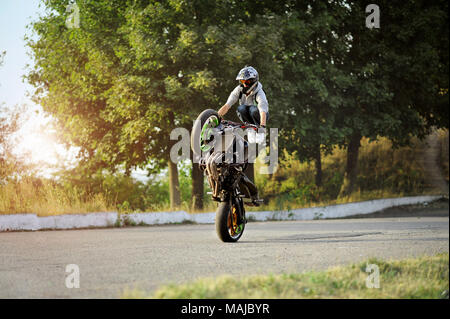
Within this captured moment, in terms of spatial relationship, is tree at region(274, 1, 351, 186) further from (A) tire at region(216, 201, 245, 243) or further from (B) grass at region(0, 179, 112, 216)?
(A) tire at region(216, 201, 245, 243)

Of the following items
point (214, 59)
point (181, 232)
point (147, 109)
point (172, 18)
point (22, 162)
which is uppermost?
point (172, 18)

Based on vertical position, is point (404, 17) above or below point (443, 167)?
above

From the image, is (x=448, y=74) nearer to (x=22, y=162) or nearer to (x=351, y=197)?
(x=351, y=197)

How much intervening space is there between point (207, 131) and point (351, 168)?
1985 cm

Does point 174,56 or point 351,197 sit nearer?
point 174,56

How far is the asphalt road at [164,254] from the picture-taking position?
681 cm

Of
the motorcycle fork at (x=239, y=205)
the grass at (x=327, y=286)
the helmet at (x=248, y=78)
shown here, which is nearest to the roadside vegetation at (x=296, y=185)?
the motorcycle fork at (x=239, y=205)

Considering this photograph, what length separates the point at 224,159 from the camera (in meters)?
8.84

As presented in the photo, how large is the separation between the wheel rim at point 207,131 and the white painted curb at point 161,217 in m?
7.71

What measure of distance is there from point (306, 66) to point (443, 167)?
12.5 metres

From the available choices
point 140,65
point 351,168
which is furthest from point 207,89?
point 351,168

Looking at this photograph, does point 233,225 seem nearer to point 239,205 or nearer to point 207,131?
point 239,205
